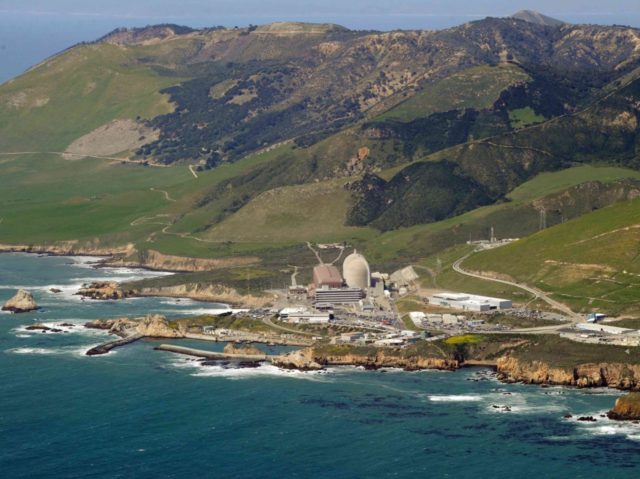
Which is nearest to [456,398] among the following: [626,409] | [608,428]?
[626,409]

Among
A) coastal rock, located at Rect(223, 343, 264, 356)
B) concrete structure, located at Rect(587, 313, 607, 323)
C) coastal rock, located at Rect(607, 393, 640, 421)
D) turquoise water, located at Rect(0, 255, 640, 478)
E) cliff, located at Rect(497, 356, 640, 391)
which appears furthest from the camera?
concrete structure, located at Rect(587, 313, 607, 323)

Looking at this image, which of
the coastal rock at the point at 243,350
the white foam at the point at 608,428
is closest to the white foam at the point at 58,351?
the coastal rock at the point at 243,350

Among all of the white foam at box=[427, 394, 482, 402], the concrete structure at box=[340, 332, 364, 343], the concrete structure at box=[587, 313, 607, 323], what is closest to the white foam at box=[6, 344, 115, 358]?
the concrete structure at box=[340, 332, 364, 343]

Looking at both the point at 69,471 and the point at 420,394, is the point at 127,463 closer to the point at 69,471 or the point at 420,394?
the point at 69,471

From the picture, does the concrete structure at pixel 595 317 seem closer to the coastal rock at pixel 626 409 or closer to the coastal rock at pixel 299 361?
the coastal rock at pixel 299 361

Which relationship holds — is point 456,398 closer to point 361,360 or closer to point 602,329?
point 361,360

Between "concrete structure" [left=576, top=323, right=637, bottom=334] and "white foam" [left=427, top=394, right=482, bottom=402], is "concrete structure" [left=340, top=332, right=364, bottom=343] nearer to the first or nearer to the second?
"concrete structure" [left=576, top=323, right=637, bottom=334]
